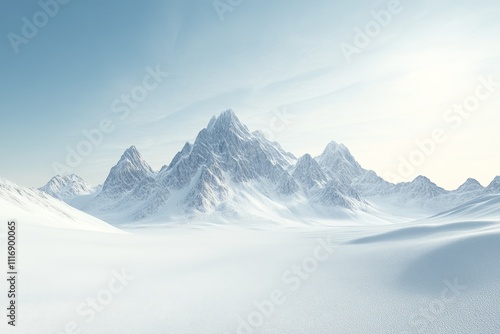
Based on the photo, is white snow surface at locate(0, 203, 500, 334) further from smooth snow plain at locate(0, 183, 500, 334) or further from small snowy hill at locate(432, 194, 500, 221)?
small snowy hill at locate(432, 194, 500, 221)

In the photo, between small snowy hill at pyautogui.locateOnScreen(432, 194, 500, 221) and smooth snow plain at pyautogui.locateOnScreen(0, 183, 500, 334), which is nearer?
smooth snow plain at pyautogui.locateOnScreen(0, 183, 500, 334)

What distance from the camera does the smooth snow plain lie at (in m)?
14.7

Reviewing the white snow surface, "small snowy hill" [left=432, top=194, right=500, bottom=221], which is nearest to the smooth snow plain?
the white snow surface

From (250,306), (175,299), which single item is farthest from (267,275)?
(175,299)

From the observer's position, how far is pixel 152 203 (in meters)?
194

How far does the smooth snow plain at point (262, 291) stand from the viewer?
14.7 meters

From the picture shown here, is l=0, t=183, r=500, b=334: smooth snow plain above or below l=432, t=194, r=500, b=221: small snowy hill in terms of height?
below

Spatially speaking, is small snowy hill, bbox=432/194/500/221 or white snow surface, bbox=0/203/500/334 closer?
white snow surface, bbox=0/203/500/334

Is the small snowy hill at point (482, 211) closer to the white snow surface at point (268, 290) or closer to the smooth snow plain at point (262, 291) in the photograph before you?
the white snow surface at point (268, 290)

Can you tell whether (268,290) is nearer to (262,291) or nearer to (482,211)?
(262,291)

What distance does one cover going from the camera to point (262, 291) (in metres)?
20.2

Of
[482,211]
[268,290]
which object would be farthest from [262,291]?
[482,211]

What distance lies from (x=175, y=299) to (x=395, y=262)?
56.9 ft

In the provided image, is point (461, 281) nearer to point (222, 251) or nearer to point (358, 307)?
point (358, 307)
